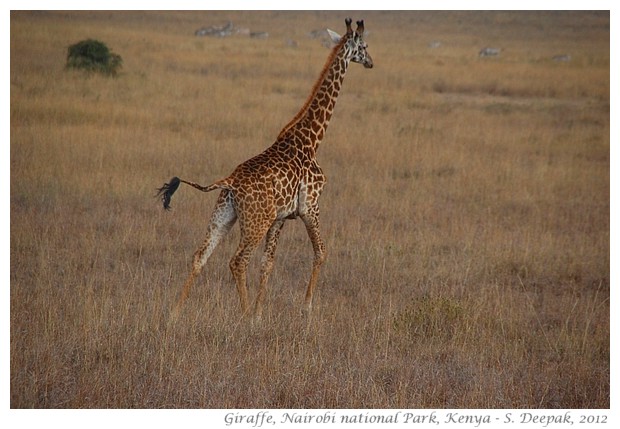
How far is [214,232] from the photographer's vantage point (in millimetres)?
6340

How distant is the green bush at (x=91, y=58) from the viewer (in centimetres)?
1977

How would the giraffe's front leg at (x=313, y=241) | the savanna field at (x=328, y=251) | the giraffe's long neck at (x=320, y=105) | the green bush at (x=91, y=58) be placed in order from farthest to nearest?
the green bush at (x=91, y=58)
the giraffe's long neck at (x=320, y=105)
the giraffe's front leg at (x=313, y=241)
the savanna field at (x=328, y=251)

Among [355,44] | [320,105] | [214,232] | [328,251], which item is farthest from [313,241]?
[328,251]

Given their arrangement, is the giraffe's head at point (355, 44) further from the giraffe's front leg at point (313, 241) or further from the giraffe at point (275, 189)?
the giraffe's front leg at point (313, 241)

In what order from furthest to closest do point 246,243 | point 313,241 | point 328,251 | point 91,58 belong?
point 91,58
point 328,251
point 313,241
point 246,243

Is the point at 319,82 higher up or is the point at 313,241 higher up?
the point at 319,82

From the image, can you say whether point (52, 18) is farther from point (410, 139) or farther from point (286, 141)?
point (286, 141)

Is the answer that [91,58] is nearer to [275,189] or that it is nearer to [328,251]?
[328,251]

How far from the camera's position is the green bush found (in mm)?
19766

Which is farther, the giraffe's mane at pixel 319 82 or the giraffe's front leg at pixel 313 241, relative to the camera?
the giraffe's mane at pixel 319 82

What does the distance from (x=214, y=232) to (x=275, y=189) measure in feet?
1.96

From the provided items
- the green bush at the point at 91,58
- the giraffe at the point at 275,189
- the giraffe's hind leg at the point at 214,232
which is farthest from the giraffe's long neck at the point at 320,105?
the green bush at the point at 91,58

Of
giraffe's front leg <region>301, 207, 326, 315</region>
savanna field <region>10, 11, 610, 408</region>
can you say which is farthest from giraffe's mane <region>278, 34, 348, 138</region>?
savanna field <region>10, 11, 610, 408</region>

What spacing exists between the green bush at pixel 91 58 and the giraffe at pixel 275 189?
1390cm
